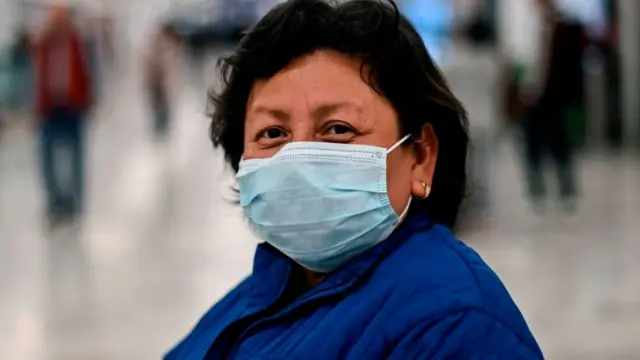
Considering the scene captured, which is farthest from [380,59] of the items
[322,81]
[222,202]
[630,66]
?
[630,66]

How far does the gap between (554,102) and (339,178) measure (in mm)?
6840

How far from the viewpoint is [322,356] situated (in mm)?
1389

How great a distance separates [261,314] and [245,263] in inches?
187

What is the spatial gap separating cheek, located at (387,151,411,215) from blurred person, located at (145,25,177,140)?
12.2m

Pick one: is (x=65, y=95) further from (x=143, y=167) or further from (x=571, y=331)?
(x=571, y=331)

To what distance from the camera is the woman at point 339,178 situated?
1.45 metres

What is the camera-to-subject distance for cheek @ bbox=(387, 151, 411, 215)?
1.60 metres

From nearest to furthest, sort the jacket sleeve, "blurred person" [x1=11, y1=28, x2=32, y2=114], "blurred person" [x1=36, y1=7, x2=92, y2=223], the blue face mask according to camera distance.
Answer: the jacket sleeve → the blue face mask → "blurred person" [x1=36, y1=7, x2=92, y2=223] → "blurred person" [x1=11, y1=28, x2=32, y2=114]

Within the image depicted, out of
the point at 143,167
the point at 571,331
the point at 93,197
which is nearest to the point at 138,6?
the point at 143,167

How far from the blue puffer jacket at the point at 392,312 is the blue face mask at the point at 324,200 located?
0.04m

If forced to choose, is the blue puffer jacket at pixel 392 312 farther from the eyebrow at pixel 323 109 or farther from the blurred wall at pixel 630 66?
the blurred wall at pixel 630 66

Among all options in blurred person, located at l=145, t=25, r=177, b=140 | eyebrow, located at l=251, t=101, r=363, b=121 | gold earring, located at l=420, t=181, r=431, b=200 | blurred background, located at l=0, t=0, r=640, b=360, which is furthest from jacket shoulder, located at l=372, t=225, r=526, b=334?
blurred person, located at l=145, t=25, r=177, b=140

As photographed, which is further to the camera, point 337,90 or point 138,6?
point 138,6

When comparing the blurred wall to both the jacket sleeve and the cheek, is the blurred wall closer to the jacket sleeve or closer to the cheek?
the cheek
